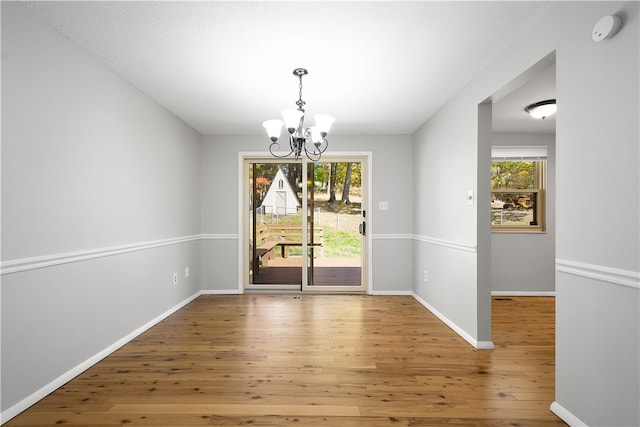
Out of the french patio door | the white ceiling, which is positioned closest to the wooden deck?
the french patio door

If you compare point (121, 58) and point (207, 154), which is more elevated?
point (121, 58)

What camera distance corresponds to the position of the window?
4727mm

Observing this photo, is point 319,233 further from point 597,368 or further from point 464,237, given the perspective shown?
point 597,368

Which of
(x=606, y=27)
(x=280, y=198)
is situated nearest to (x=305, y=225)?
(x=280, y=198)

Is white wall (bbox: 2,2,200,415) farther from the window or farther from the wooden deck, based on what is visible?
the window

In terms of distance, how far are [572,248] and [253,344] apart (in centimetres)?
242

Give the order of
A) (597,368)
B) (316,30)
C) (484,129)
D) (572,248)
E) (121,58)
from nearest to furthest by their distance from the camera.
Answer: (597,368)
(572,248)
(316,30)
(121,58)
(484,129)

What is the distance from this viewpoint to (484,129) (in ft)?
9.34

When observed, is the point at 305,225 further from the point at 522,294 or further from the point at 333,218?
the point at 522,294

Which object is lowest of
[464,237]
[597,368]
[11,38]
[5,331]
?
[597,368]

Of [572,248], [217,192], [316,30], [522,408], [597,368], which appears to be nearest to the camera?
[597,368]

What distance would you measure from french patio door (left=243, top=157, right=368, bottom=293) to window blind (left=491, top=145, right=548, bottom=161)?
1918mm

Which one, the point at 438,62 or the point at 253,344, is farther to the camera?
the point at 253,344

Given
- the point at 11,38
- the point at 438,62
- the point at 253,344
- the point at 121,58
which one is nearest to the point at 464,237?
the point at 438,62
